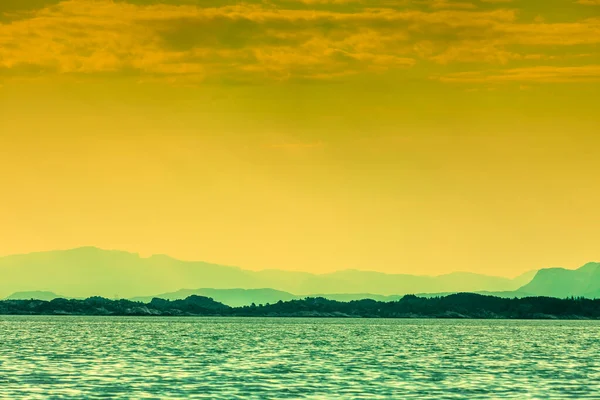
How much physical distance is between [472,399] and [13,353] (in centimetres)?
6432

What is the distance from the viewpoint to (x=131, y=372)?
280 ft

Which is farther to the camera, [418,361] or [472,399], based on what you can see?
[418,361]

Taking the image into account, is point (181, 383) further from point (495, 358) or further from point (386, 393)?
point (495, 358)

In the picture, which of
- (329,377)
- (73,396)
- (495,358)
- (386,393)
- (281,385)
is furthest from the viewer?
(495,358)

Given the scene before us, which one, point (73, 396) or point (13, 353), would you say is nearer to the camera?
point (73, 396)

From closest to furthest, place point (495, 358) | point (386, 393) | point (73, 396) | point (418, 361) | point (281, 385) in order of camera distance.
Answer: point (73, 396)
point (386, 393)
point (281, 385)
point (418, 361)
point (495, 358)

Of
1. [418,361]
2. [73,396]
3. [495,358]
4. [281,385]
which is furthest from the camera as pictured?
[495,358]

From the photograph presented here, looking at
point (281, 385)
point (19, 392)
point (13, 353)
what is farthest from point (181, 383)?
point (13, 353)

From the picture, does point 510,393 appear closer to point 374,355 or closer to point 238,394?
point 238,394

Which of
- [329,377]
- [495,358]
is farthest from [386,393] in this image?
[495,358]

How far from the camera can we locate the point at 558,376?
86188 mm

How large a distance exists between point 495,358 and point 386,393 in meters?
46.2

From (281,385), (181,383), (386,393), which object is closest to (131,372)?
(181,383)

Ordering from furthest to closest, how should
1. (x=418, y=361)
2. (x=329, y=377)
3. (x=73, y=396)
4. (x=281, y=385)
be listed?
(x=418, y=361)
(x=329, y=377)
(x=281, y=385)
(x=73, y=396)
